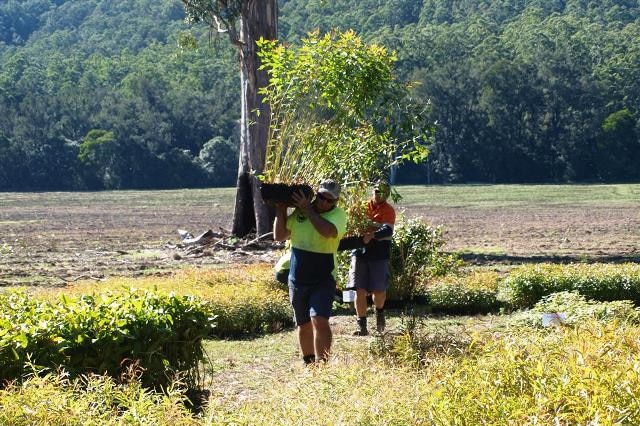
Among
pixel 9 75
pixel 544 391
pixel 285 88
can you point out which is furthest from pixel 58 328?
pixel 9 75

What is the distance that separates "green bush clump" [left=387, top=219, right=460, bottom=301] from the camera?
14.7 metres

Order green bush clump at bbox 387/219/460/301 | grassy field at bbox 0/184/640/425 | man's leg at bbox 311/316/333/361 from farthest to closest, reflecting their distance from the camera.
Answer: green bush clump at bbox 387/219/460/301 → man's leg at bbox 311/316/333/361 → grassy field at bbox 0/184/640/425

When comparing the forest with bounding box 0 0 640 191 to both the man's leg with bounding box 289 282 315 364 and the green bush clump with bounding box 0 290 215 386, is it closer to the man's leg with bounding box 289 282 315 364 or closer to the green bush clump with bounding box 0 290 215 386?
the man's leg with bounding box 289 282 315 364

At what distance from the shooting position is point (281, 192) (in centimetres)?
934

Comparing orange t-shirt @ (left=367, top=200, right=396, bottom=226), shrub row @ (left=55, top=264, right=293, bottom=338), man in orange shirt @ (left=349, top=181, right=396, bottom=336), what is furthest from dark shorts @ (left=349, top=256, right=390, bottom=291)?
shrub row @ (left=55, top=264, right=293, bottom=338)

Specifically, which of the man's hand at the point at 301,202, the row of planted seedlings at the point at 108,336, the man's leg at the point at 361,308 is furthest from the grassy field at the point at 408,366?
the man's hand at the point at 301,202

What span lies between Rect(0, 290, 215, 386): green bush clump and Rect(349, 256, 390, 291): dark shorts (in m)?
3.29

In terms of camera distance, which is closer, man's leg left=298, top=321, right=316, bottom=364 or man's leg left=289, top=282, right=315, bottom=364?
man's leg left=289, top=282, right=315, bottom=364

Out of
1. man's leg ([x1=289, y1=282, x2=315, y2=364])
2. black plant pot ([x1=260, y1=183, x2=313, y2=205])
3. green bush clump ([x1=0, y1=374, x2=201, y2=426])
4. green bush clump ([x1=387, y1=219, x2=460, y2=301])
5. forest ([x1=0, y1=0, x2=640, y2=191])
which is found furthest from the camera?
forest ([x1=0, y1=0, x2=640, y2=191])

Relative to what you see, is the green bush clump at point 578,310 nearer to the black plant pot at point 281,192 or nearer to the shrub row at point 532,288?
the black plant pot at point 281,192

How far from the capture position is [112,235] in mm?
32906

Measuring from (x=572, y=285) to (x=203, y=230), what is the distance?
22752 millimetres

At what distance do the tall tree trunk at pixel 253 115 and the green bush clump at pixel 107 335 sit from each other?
55.5 feet

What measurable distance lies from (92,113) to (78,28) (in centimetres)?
9222
